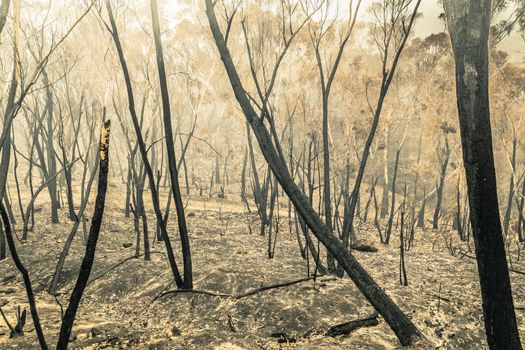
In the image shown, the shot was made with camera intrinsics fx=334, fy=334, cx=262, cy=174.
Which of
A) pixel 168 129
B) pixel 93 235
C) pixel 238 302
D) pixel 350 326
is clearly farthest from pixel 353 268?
pixel 168 129

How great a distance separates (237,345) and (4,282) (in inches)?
183

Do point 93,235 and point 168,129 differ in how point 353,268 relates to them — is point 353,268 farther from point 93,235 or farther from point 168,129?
point 168,129

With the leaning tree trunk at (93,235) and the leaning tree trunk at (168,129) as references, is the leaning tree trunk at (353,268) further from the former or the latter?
the leaning tree trunk at (168,129)

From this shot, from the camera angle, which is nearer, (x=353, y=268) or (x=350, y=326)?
(x=353, y=268)

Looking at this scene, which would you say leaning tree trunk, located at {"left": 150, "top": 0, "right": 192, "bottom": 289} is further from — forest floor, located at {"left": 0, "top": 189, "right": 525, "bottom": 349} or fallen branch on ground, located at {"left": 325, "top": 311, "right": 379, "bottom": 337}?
fallen branch on ground, located at {"left": 325, "top": 311, "right": 379, "bottom": 337}

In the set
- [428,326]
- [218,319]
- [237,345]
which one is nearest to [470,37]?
[237,345]

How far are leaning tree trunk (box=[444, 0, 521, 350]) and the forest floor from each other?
0.61m

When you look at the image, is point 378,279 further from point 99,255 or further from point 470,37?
point 99,255

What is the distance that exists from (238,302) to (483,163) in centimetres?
336

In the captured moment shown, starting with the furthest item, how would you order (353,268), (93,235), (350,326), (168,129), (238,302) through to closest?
(238,302)
(168,129)
(350,326)
(353,268)
(93,235)

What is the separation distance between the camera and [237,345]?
3.05m

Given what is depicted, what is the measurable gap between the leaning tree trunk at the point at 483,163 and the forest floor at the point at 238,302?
61 cm

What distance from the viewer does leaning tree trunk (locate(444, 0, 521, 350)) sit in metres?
2.05

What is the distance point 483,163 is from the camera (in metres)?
2.06
